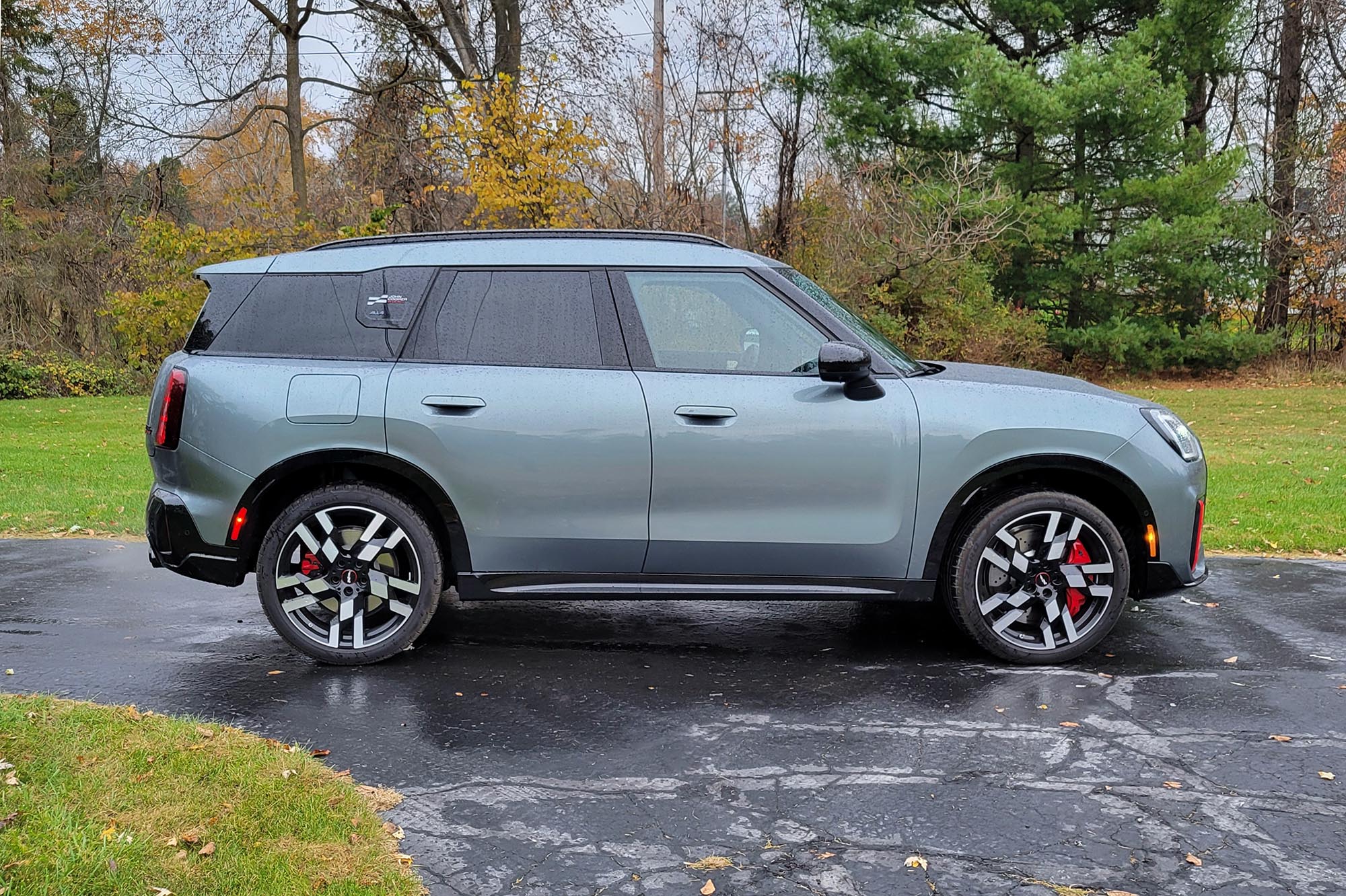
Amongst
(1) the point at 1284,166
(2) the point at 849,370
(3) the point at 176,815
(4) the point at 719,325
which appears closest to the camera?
(3) the point at 176,815

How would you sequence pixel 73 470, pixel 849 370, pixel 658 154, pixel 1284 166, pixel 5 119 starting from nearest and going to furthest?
pixel 849 370 < pixel 73 470 < pixel 658 154 < pixel 1284 166 < pixel 5 119

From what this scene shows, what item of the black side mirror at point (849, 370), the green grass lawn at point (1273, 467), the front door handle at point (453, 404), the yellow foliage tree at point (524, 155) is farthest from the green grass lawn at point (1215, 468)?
the yellow foliage tree at point (524, 155)

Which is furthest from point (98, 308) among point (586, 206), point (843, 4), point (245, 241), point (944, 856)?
point (944, 856)

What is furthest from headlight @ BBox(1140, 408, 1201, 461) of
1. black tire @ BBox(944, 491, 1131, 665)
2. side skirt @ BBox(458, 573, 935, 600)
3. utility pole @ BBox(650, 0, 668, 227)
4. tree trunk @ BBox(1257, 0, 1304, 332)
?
tree trunk @ BBox(1257, 0, 1304, 332)

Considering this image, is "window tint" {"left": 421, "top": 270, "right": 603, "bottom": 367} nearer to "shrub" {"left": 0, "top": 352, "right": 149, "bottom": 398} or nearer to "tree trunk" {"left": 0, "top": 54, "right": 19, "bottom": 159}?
"shrub" {"left": 0, "top": 352, "right": 149, "bottom": 398}

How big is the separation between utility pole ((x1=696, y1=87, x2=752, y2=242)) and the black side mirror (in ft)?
55.5

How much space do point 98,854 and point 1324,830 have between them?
3595mm

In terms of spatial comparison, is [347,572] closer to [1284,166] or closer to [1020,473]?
[1020,473]

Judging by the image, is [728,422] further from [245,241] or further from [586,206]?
[245,241]

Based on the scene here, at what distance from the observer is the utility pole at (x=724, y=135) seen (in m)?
21.3

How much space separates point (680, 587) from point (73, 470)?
9.36 m

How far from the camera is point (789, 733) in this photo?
406 centimetres

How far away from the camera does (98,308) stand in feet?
82.4

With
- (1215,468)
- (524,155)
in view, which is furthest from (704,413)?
(524,155)
